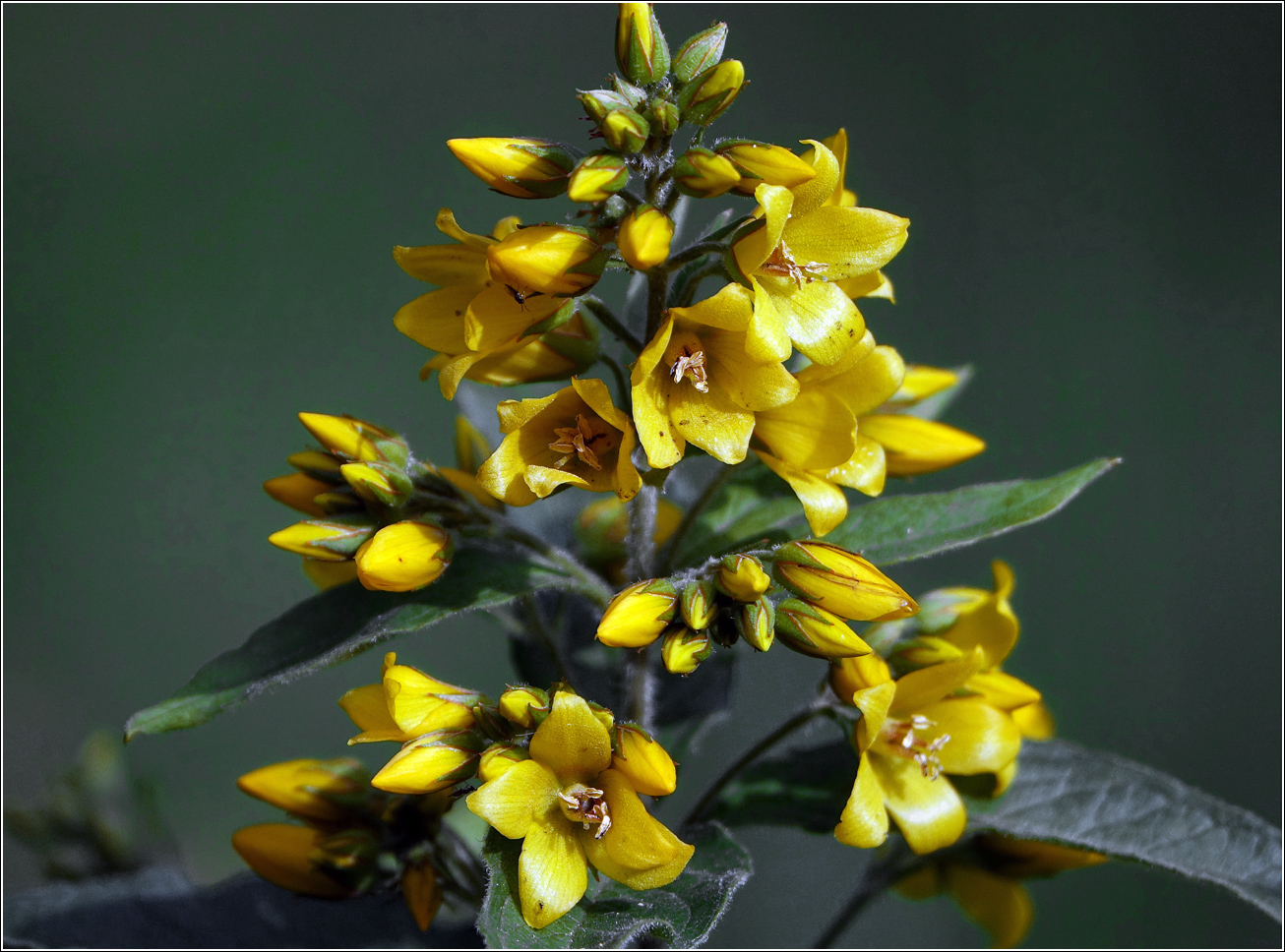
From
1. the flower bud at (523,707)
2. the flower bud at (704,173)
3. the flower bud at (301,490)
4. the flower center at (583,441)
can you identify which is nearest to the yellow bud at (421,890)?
the flower bud at (523,707)

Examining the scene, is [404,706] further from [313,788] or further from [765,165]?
[765,165]

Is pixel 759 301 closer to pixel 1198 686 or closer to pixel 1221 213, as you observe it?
pixel 1198 686

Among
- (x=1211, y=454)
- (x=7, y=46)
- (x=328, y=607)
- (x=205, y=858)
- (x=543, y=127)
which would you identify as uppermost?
(x=7, y=46)

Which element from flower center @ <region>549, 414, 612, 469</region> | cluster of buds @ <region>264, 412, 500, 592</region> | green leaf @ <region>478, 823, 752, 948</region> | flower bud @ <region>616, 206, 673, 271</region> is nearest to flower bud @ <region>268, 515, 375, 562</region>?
cluster of buds @ <region>264, 412, 500, 592</region>

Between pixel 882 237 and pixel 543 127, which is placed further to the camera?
pixel 543 127

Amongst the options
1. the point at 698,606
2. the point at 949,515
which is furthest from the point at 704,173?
the point at 949,515

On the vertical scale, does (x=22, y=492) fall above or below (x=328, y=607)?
below

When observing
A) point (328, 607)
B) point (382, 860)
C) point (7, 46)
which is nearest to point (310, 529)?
point (328, 607)

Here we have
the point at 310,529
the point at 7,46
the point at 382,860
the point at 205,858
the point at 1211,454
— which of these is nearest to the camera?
the point at 310,529

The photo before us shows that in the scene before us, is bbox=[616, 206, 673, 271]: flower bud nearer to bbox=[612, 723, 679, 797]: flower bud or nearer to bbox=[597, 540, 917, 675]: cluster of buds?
bbox=[597, 540, 917, 675]: cluster of buds

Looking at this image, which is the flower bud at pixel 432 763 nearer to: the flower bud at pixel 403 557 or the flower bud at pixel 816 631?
the flower bud at pixel 403 557
